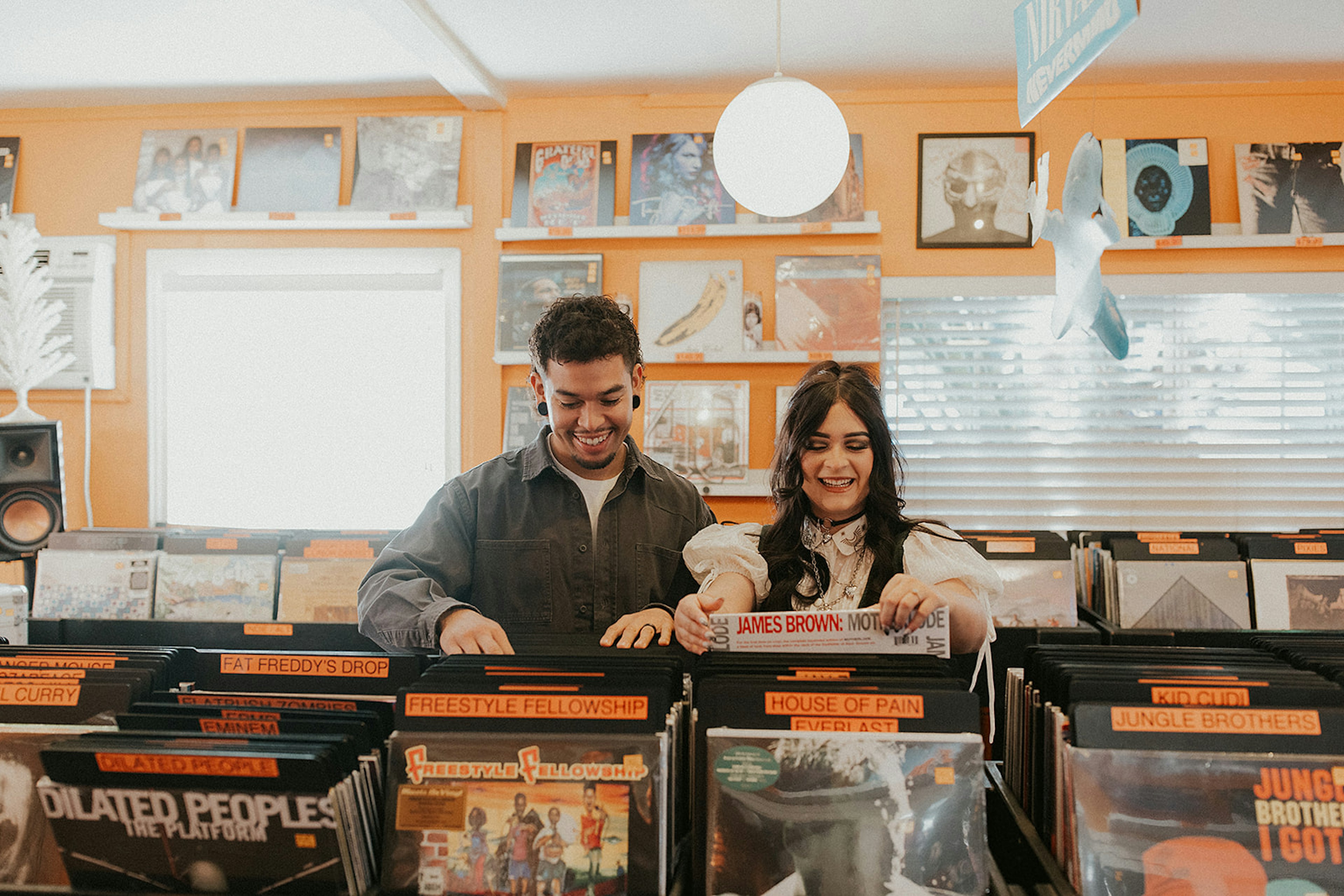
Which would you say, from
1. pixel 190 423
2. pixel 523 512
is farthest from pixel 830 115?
pixel 190 423

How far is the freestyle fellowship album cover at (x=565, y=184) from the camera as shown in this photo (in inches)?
148

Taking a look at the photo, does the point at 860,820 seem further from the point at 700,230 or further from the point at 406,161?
the point at 406,161

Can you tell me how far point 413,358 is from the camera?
4023mm

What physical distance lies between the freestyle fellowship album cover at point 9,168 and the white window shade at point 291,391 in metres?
0.77

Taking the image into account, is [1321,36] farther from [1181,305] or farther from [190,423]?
[190,423]

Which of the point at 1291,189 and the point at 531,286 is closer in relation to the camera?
the point at 1291,189

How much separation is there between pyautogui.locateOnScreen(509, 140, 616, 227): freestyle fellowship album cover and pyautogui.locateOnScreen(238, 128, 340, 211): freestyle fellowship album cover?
87cm

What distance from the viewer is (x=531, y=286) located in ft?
12.3

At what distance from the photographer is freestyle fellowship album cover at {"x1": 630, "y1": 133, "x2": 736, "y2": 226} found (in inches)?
145

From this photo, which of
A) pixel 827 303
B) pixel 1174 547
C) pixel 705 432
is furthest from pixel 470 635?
pixel 827 303

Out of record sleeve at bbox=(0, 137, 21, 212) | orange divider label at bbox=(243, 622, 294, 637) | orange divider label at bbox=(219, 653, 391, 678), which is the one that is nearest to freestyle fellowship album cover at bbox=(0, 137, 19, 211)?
record sleeve at bbox=(0, 137, 21, 212)

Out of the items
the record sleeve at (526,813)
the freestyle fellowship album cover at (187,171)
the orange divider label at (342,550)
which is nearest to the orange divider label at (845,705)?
the record sleeve at (526,813)

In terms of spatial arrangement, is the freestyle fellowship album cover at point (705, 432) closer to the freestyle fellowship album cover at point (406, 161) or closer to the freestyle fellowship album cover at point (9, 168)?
the freestyle fellowship album cover at point (406, 161)

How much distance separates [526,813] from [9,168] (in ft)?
15.4
